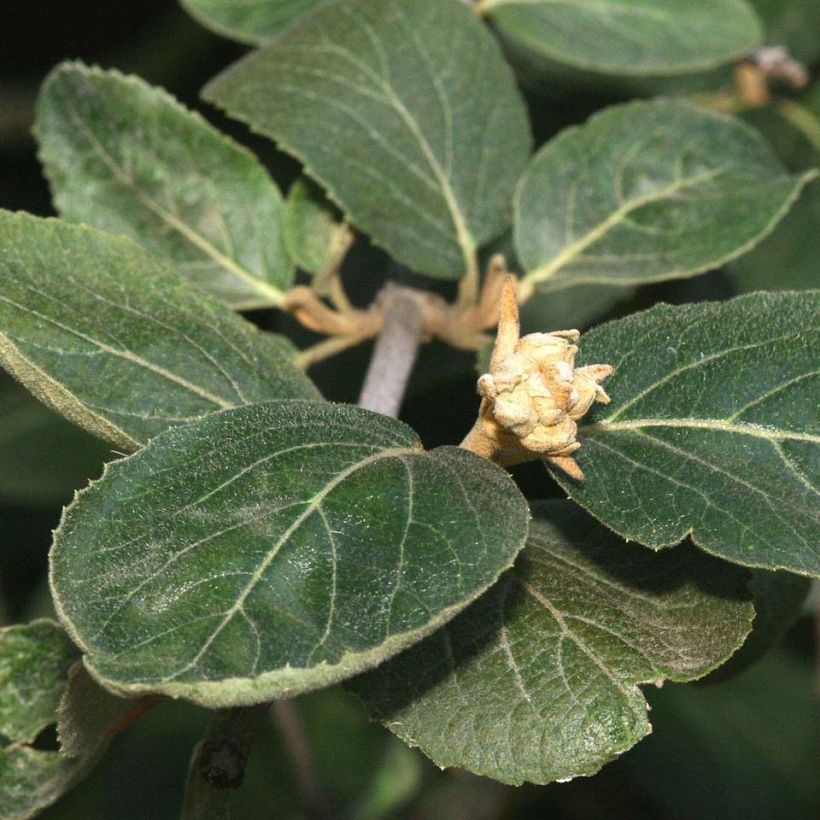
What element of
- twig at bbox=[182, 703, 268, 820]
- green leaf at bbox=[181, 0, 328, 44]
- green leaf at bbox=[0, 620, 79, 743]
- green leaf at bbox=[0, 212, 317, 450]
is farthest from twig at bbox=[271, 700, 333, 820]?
green leaf at bbox=[181, 0, 328, 44]

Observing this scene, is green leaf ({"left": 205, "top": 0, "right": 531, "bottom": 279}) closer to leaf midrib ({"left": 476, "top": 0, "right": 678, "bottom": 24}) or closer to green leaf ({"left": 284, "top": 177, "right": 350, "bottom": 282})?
green leaf ({"left": 284, "top": 177, "right": 350, "bottom": 282})

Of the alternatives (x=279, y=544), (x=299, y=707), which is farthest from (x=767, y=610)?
(x=299, y=707)

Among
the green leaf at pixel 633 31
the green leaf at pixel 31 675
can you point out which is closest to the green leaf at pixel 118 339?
the green leaf at pixel 31 675

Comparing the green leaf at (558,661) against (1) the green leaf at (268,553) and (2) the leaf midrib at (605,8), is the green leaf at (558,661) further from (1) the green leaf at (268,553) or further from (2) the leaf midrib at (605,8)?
(2) the leaf midrib at (605,8)

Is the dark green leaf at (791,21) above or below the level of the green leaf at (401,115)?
below

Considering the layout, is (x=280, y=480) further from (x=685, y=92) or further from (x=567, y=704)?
(x=685, y=92)
